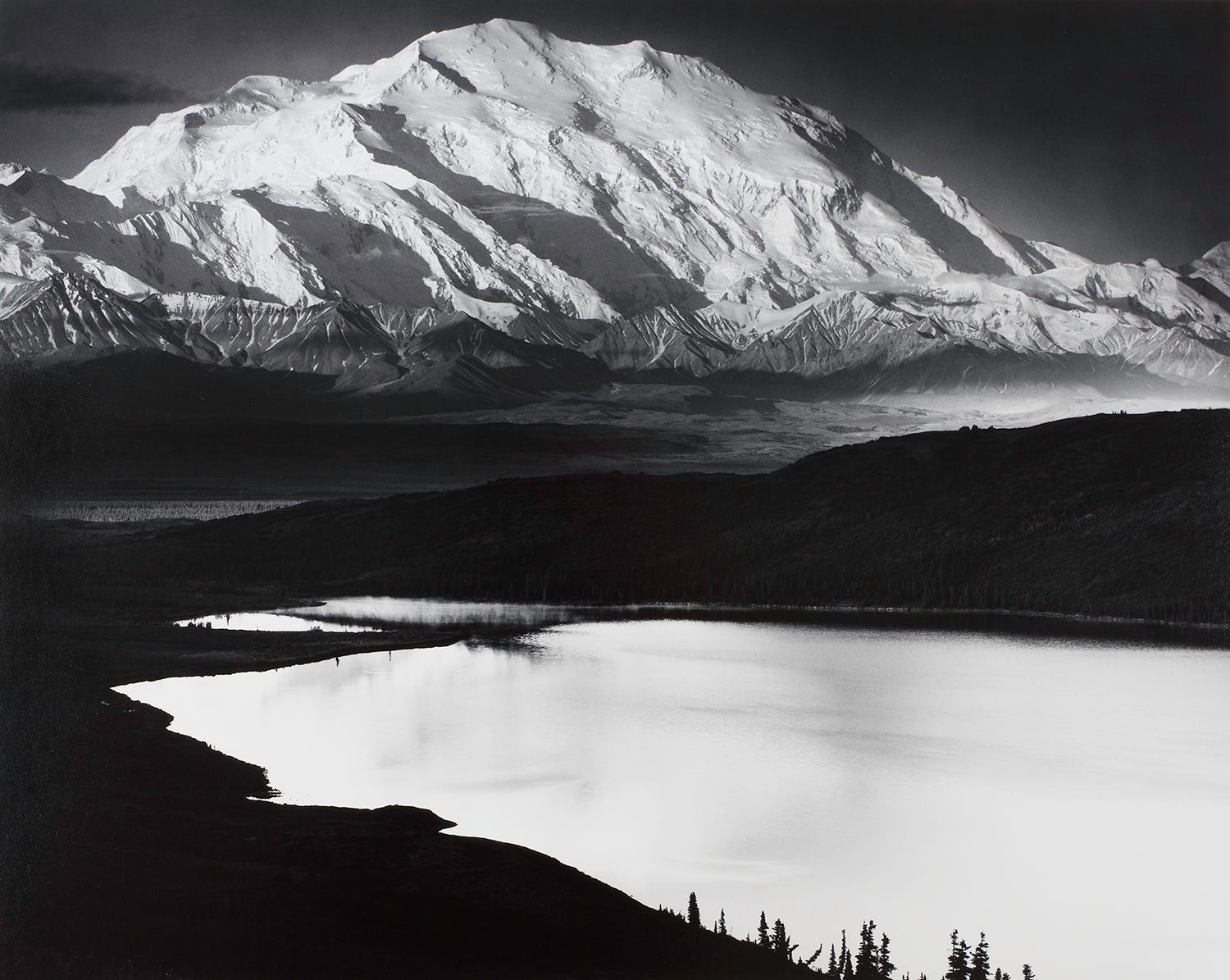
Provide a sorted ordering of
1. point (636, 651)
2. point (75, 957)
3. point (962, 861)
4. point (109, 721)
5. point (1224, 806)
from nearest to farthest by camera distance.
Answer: point (75, 957), point (962, 861), point (1224, 806), point (109, 721), point (636, 651)

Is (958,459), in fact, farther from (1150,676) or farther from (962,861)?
(962,861)

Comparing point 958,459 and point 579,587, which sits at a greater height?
point 958,459

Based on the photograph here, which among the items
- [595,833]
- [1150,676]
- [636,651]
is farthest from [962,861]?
[636,651]

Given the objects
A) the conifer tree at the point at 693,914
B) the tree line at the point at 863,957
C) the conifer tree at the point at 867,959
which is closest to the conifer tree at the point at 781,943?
the tree line at the point at 863,957

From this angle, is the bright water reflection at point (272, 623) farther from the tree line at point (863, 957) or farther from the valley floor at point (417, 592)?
the tree line at point (863, 957)

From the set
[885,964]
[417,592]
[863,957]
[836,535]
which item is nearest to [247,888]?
[863,957]

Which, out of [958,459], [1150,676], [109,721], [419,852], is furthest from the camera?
[958,459]
